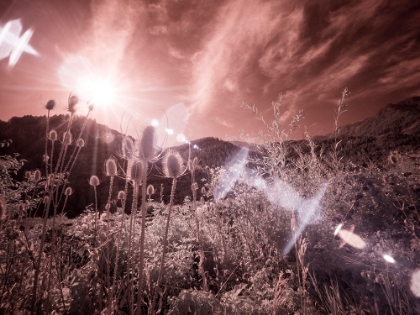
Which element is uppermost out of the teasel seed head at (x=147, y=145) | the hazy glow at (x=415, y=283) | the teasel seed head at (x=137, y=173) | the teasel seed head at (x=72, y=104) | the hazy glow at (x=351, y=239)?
the teasel seed head at (x=72, y=104)

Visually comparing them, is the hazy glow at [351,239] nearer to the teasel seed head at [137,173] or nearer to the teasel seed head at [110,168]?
the teasel seed head at [137,173]

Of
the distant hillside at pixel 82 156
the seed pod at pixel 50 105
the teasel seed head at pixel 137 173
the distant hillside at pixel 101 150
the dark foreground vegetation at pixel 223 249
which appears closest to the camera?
the dark foreground vegetation at pixel 223 249

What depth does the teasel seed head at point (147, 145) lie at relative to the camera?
73.2 inches

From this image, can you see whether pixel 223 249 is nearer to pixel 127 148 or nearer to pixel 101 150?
pixel 127 148

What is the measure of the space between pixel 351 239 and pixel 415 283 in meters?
1.28

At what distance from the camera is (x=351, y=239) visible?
148 inches

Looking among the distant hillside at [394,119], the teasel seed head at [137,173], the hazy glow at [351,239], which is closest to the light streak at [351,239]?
the hazy glow at [351,239]

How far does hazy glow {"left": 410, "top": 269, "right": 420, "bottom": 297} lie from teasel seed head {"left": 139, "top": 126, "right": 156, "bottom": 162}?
2.94 metres

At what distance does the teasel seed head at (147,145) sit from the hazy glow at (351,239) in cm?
337

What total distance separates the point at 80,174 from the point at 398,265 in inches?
963

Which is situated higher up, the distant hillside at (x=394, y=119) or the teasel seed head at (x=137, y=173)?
the distant hillside at (x=394, y=119)

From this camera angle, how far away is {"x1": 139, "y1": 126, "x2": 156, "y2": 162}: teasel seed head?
6.10 feet

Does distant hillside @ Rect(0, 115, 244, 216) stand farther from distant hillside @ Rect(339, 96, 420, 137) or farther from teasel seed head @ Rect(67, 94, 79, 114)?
distant hillside @ Rect(339, 96, 420, 137)

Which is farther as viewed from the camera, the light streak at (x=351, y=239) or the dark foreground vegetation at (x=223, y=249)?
the light streak at (x=351, y=239)
